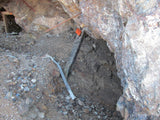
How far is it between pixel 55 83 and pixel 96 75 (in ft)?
3.16

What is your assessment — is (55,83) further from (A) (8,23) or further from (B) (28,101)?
(A) (8,23)

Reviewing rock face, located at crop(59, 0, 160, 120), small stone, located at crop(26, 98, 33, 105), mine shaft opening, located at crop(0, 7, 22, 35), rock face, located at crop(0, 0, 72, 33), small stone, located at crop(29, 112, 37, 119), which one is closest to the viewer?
rock face, located at crop(59, 0, 160, 120)

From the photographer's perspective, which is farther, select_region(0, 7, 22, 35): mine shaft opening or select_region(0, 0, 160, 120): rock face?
select_region(0, 7, 22, 35): mine shaft opening

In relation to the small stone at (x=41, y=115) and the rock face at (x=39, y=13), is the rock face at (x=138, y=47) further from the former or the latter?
the rock face at (x=39, y=13)

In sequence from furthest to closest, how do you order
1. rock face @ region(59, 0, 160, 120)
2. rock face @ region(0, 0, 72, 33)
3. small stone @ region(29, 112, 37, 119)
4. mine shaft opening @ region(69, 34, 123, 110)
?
rock face @ region(0, 0, 72, 33) → mine shaft opening @ region(69, 34, 123, 110) → small stone @ region(29, 112, 37, 119) → rock face @ region(59, 0, 160, 120)

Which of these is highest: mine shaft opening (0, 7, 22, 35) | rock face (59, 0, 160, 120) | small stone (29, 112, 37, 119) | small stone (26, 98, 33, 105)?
mine shaft opening (0, 7, 22, 35)

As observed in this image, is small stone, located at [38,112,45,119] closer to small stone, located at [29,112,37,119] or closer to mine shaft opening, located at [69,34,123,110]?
small stone, located at [29,112,37,119]

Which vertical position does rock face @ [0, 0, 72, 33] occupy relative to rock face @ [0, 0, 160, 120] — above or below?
above

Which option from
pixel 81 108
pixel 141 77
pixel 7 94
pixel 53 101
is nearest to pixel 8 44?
pixel 7 94

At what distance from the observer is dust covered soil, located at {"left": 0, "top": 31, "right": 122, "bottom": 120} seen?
2463 millimetres

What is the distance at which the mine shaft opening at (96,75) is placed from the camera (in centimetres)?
A: 314

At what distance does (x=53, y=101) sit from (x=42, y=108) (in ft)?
0.85

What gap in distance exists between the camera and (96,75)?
11.0 ft

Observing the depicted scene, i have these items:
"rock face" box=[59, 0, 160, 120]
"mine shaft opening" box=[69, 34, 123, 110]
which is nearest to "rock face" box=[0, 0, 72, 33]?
"mine shaft opening" box=[69, 34, 123, 110]
